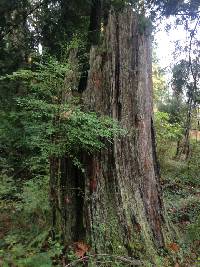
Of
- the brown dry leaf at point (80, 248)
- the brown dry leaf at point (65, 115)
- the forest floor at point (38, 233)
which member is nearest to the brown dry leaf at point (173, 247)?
the forest floor at point (38, 233)

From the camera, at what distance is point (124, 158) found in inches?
257

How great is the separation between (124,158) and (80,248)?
169 centimetres

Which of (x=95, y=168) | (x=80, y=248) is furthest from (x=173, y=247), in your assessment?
(x=95, y=168)

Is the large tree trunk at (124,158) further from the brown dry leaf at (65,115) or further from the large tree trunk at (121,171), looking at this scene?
the brown dry leaf at (65,115)

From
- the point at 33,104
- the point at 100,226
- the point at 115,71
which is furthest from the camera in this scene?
the point at 115,71

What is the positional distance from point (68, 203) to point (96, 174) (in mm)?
625

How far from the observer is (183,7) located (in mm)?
11305

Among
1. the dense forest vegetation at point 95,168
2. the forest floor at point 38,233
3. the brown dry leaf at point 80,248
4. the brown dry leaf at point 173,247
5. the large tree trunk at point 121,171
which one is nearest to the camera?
the forest floor at point 38,233

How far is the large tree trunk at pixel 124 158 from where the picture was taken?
597 cm

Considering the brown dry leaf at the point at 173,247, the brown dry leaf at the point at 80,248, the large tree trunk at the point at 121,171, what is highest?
the large tree trunk at the point at 121,171

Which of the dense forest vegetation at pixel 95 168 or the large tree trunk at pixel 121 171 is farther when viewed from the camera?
the large tree trunk at pixel 121 171

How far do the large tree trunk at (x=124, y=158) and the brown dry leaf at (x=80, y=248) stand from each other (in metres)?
0.13

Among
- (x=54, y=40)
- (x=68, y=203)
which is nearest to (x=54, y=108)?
(x=68, y=203)

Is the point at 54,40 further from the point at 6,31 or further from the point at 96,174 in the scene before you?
the point at 96,174
